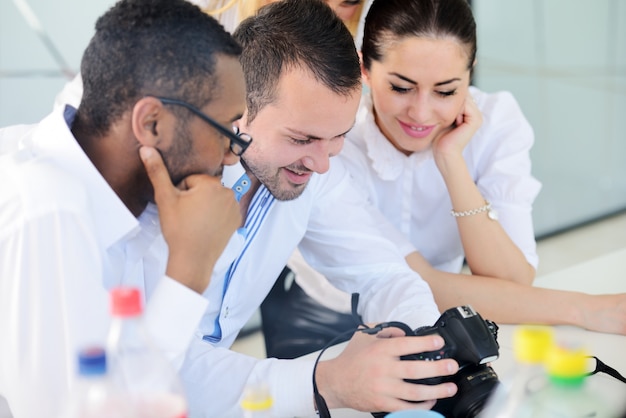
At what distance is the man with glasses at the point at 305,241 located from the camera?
1.17 meters

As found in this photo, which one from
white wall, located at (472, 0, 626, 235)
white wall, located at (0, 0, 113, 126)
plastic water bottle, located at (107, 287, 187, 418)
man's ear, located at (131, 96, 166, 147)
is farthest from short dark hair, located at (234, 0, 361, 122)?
white wall, located at (472, 0, 626, 235)

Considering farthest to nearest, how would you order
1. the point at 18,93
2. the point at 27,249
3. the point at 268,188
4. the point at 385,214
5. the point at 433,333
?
the point at 18,93 → the point at 385,214 → the point at 268,188 → the point at 433,333 → the point at 27,249

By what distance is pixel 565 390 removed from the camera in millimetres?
696

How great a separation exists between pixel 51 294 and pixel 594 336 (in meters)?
1.05

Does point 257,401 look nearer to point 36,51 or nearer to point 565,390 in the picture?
point 565,390

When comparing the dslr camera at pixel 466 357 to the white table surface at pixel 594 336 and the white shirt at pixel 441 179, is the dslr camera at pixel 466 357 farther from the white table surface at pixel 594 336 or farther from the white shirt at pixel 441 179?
the white shirt at pixel 441 179

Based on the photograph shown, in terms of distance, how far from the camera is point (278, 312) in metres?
2.09

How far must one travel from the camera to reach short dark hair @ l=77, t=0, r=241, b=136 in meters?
1.07

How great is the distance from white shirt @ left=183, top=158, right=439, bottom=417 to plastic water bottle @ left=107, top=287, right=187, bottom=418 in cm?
41

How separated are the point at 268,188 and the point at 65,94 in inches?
19.8

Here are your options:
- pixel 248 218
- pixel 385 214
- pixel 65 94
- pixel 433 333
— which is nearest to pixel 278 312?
pixel 385 214

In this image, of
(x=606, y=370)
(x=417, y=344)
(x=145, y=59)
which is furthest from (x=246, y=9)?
(x=606, y=370)

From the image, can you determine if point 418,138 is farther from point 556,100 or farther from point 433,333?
point 556,100

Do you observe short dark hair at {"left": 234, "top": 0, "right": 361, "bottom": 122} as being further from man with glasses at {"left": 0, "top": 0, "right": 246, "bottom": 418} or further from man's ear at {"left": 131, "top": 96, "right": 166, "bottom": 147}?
man's ear at {"left": 131, "top": 96, "right": 166, "bottom": 147}
